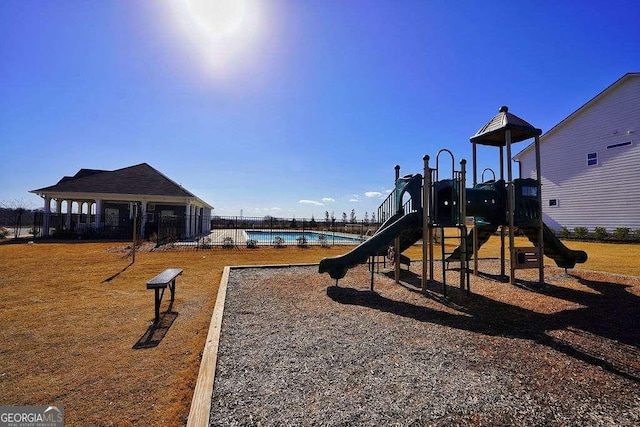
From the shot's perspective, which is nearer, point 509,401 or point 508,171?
point 509,401

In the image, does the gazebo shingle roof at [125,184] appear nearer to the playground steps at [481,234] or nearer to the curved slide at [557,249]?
the playground steps at [481,234]

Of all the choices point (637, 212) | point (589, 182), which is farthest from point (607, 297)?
point (589, 182)

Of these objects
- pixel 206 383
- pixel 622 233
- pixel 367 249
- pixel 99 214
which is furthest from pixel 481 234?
pixel 99 214

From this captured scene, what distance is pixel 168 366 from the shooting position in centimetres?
337

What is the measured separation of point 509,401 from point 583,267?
10.3 m

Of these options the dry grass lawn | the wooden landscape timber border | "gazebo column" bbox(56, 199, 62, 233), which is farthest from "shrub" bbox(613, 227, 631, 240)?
"gazebo column" bbox(56, 199, 62, 233)

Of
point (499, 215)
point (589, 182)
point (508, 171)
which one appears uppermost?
point (589, 182)

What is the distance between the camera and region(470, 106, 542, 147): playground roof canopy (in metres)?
7.46

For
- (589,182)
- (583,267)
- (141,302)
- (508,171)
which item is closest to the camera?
(141,302)

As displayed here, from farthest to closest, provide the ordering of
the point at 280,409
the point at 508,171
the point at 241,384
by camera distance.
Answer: the point at 508,171, the point at 241,384, the point at 280,409

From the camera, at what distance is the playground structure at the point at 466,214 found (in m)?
6.63

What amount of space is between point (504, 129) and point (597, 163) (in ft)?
61.7

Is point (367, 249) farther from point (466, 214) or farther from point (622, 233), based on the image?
point (622, 233)

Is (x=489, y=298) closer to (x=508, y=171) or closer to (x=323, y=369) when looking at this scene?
(x=508, y=171)
